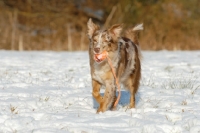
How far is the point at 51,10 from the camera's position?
Answer: 24125mm

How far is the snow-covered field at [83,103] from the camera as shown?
532cm

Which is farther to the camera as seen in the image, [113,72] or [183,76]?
[183,76]

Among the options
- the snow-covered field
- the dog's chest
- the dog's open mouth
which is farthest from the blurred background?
the dog's open mouth

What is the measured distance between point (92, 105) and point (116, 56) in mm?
977

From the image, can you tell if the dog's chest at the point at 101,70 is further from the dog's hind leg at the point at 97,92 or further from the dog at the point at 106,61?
the dog's hind leg at the point at 97,92

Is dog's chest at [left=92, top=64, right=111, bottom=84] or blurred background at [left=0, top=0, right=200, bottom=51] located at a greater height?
blurred background at [left=0, top=0, right=200, bottom=51]

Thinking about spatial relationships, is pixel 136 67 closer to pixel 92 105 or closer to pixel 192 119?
pixel 92 105

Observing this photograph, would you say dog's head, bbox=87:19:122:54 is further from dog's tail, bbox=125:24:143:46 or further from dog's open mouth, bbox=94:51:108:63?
dog's tail, bbox=125:24:143:46

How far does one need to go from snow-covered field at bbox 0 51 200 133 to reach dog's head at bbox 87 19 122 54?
85 cm

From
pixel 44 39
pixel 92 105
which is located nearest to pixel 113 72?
pixel 92 105

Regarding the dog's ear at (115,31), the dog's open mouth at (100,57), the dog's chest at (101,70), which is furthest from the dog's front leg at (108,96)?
the dog's ear at (115,31)

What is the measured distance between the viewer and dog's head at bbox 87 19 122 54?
6.05 metres

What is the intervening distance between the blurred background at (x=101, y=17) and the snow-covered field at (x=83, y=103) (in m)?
10.8

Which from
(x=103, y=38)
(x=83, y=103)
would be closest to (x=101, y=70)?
(x=103, y=38)
